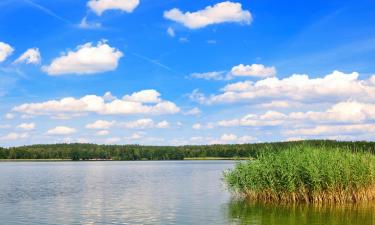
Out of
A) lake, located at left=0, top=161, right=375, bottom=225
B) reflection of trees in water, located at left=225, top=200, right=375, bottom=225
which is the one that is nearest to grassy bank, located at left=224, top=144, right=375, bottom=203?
reflection of trees in water, located at left=225, top=200, right=375, bottom=225

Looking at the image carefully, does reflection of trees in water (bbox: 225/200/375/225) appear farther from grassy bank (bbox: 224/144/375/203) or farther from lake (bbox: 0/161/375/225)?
grassy bank (bbox: 224/144/375/203)

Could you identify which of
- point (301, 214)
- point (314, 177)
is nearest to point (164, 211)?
point (301, 214)

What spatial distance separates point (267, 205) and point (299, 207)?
2.14 meters

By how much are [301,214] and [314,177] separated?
9.64 feet

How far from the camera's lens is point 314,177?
30.1 m

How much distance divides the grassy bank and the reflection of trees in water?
2.94ft

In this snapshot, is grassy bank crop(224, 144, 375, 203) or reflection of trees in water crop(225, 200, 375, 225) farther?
grassy bank crop(224, 144, 375, 203)

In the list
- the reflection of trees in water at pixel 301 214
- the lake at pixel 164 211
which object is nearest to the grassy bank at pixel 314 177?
the reflection of trees in water at pixel 301 214

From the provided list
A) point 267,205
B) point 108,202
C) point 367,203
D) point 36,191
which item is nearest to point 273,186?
point 267,205

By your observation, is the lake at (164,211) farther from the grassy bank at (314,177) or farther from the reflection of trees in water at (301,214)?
the grassy bank at (314,177)

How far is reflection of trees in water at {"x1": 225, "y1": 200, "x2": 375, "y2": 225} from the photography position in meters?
26.1

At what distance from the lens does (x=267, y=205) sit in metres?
31.6

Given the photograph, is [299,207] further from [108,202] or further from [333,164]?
[108,202]

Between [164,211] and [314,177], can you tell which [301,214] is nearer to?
[314,177]
